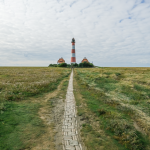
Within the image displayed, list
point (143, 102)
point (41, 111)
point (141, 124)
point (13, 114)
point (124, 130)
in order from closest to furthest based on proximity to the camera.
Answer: point (124, 130), point (141, 124), point (13, 114), point (41, 111), point (143, 102)

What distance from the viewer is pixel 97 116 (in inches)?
322

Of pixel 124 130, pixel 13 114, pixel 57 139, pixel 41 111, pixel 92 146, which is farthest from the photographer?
pixel 41 111

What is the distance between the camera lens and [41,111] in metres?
8.84

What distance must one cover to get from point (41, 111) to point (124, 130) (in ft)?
18.8

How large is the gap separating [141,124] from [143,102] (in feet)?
15.8

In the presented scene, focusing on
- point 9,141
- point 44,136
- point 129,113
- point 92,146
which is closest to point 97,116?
point 129,113

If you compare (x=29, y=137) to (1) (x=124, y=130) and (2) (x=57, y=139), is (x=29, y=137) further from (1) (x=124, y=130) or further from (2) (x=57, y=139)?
(1) (x=124, y=130)

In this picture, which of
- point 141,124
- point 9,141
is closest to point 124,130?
point 141,124

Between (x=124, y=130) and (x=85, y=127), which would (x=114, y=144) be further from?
(x=85, y=127)

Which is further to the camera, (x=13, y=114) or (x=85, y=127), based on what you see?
(x=13, y=114)

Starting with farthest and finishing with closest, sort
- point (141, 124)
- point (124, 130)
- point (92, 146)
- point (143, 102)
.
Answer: point (143, 102)
point (141, 124)
point (124, 130)
point (92, 146)

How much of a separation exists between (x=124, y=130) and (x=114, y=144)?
1.26 m

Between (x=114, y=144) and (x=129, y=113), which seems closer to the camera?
(x=114, y=144)

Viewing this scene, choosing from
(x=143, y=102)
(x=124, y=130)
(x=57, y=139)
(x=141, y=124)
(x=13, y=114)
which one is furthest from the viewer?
(x=143, y=102)
